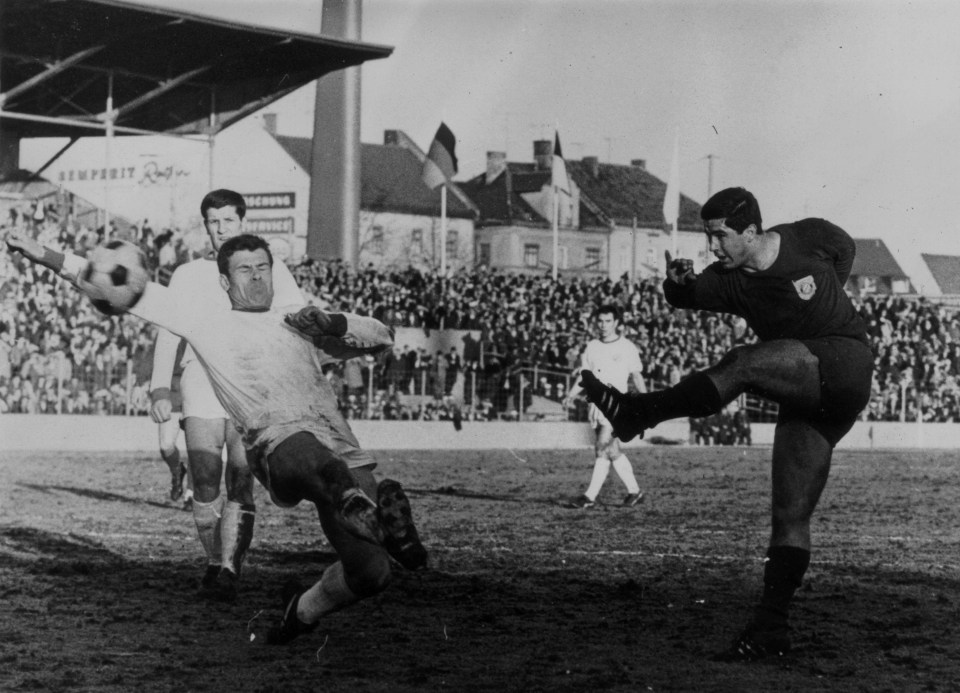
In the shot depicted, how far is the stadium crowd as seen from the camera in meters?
24.8

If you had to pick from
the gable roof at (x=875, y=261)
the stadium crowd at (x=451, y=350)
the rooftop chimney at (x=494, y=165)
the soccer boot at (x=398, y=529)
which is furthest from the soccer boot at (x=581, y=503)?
the gable roof at (x=875, y=261)

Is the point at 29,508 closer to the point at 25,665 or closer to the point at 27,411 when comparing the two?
the point at 25,665

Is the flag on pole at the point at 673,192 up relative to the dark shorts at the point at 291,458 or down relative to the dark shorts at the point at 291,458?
up

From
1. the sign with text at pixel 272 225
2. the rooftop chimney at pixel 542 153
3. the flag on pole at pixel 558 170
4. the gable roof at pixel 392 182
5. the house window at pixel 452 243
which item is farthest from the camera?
the rooftop chimney at pixel 542 153

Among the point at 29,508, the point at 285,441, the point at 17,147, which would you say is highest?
the point at 17,147

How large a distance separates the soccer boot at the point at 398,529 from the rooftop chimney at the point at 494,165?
9028 cm

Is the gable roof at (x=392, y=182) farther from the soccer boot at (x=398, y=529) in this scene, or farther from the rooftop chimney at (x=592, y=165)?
the soccer boot at (x=398, y=529)

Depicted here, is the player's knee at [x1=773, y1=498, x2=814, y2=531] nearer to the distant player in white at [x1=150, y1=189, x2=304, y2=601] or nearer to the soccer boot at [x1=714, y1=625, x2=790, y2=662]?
the soccer boot at [x1=714, y1=625, x2=790, y2=662]

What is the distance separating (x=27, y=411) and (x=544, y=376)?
1086cm

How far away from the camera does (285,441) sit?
631 centimetres

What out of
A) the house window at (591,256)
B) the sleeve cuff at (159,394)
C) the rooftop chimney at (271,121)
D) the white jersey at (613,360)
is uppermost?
the rooftop chimney at (271,121)

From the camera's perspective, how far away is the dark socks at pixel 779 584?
6.79m

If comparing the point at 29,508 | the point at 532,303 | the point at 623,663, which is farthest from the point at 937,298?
the point at 623,663

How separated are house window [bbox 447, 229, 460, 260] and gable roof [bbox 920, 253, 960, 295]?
24.8m
